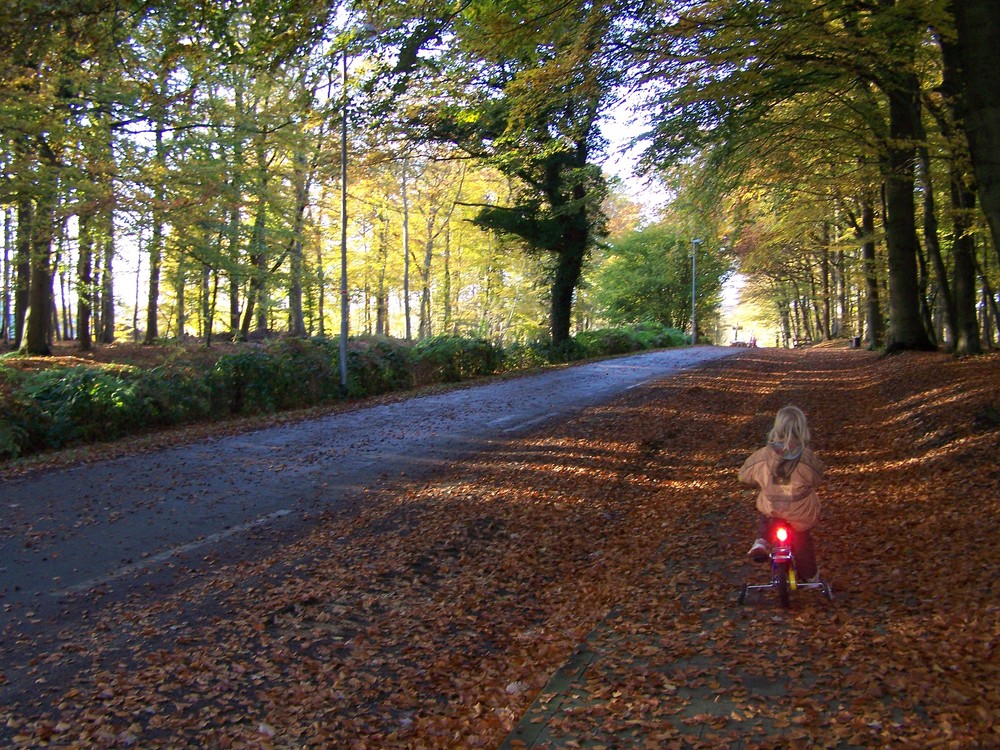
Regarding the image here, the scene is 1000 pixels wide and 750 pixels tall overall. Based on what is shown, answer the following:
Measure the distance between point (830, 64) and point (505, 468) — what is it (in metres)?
8.10

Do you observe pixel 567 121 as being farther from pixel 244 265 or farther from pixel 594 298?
pixel 594 298

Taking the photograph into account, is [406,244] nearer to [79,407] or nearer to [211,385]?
[211,385]

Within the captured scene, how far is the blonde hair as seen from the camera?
5.32 m

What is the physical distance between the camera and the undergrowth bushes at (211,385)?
12.3m

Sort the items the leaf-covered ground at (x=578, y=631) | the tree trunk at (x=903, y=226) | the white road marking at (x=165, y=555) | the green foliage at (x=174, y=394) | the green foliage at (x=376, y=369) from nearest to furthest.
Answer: the leaf-covered ground at (x=578, y=631) < the white road marking at (x=165, y=555) < the green foliage at (x=174, y=394) < the tree trunk at (x=903, y=226) < the green foliage at (x=376, y=369)

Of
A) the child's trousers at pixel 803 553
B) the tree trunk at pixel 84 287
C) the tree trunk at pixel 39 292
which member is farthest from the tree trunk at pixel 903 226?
the tree trunk at pixel 84 287

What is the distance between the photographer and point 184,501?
8.91 m

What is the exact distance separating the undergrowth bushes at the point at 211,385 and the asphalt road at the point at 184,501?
1906 mm

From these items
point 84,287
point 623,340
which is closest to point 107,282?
point 84,287

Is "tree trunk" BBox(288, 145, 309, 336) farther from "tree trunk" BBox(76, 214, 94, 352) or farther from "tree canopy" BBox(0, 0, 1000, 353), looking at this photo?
"tree trunk" BBox(76, 214, 94, 352)

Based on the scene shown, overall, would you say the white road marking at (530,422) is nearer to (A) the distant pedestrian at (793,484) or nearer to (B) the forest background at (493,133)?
(B) the forest background at (493,133)

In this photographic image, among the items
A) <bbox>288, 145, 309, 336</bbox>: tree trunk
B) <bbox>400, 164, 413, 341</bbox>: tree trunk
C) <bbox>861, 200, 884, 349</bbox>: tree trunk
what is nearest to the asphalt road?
<bbox>288, 145, 309, 336</bbox>: tree trunk

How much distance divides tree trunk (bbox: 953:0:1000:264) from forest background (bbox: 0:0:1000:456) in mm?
23

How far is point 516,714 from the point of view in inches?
170
